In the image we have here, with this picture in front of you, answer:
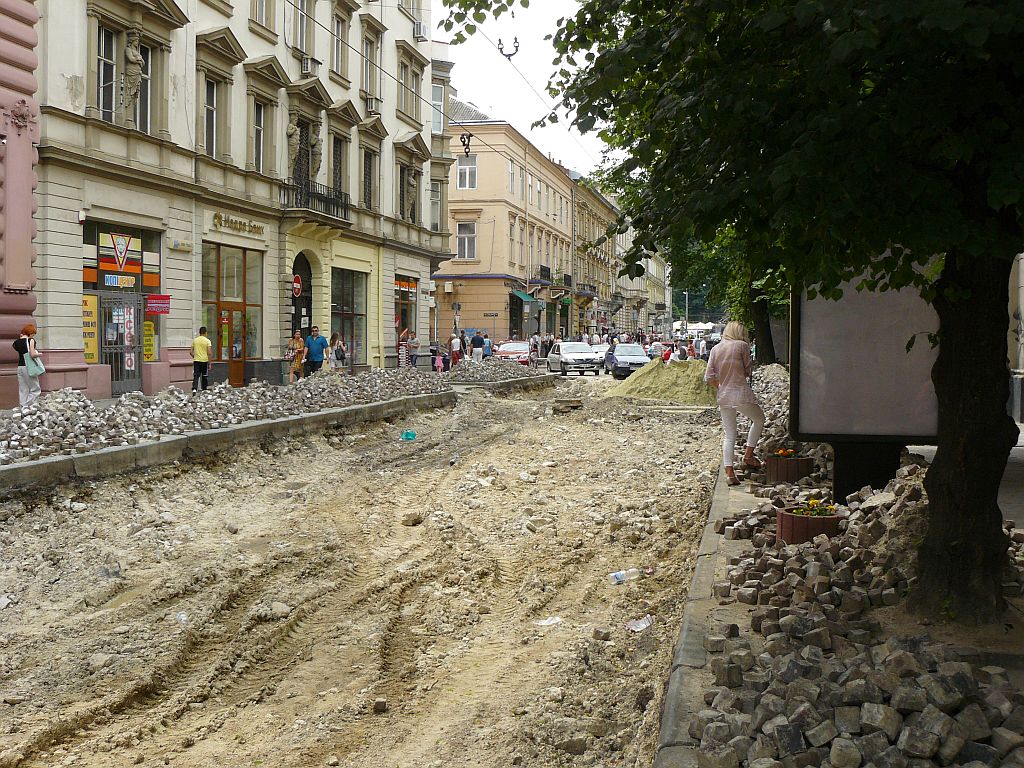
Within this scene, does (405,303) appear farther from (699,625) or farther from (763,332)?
(699,625)

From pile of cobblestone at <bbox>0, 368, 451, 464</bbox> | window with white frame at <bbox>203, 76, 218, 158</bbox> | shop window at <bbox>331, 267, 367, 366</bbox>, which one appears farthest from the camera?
shop window at <bbox>331, 267, 367, 366</bbox>

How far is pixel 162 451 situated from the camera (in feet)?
36.7

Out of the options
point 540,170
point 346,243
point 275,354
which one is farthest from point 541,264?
point 275,354

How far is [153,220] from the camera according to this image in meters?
22.9

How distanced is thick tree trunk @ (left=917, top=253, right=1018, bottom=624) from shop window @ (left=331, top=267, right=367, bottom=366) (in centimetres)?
2893

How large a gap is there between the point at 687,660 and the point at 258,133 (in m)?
26.3

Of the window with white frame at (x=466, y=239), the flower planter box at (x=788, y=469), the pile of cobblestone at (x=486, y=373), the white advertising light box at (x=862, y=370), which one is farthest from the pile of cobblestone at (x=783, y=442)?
the window with white frame at (x=466, y=239)

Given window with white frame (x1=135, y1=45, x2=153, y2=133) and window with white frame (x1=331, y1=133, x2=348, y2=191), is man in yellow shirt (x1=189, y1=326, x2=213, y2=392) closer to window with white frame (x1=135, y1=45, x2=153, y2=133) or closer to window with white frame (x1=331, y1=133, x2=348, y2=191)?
window with white frame (x1=135, y1=45, x2=153, y2=133)

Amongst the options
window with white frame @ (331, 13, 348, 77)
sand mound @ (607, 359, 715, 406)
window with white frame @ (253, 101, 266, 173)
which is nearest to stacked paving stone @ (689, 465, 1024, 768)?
sand mound @ (607, 359, 715, 406)

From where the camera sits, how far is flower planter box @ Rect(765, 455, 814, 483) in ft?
30.4

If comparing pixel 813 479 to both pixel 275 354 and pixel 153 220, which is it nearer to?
pixel 153 220

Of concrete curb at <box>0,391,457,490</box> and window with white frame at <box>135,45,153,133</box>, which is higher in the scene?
window with white frame at <box>135,45,153,133</box>

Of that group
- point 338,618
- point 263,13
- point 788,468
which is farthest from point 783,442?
point 263,13

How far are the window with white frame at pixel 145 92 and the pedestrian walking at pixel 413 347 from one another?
1550 cm
